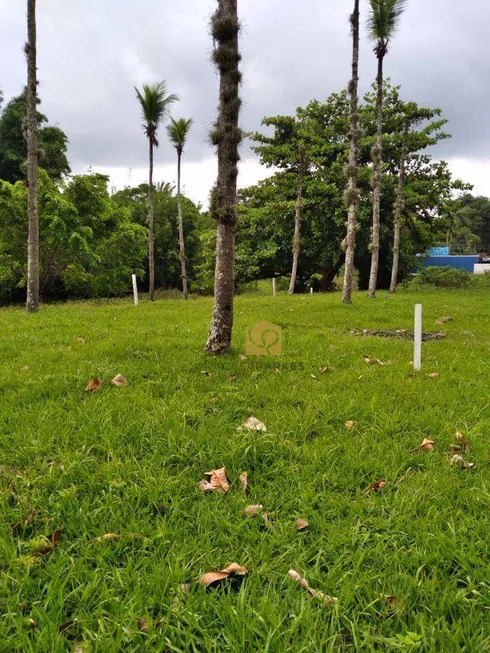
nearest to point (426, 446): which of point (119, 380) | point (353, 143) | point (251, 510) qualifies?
point (251, 510)

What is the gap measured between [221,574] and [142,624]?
0.35 meters

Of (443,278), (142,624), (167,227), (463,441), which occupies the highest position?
(167,227)

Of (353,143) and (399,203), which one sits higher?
(353,143)

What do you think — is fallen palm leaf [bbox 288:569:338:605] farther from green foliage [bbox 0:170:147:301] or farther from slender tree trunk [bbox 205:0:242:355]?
green foliage [bbox 0:170:147:301]

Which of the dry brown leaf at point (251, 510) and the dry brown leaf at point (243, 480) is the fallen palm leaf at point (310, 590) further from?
the dry brown leaf at point (243, 480)

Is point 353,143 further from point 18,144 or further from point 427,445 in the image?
point 18,144

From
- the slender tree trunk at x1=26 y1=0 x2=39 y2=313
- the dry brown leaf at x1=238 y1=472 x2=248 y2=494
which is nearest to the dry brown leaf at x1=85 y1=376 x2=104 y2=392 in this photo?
the dry brown leaf at x1=238 y1=472 x2=248 y2=494

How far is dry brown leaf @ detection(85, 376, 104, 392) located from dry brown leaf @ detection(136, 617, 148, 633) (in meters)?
2.48

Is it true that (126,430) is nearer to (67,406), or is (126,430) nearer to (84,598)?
(67,406)

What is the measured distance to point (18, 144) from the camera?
25.0 metres

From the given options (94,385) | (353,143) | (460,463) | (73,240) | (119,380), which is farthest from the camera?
(73,240)

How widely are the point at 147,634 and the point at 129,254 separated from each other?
2306 centimetres

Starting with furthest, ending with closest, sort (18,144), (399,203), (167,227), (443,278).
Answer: (167,227)
(18,144)
(443,278)
(399,203)

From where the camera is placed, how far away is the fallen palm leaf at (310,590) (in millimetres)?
1596
